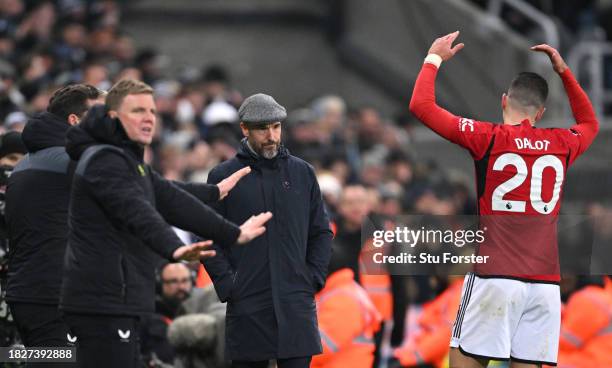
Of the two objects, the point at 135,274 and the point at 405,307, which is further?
Answer: the point at 405,307

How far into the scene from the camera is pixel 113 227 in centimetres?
716

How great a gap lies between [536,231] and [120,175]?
2701 mm

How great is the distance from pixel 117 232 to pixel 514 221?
8.29 feet

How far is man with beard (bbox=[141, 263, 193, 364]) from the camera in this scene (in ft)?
34.6

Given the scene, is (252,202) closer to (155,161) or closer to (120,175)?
(120,175)

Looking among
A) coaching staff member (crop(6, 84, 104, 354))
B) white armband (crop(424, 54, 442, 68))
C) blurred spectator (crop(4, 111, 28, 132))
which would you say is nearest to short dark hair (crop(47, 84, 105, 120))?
coaching staff member (crop(6, 84, 104, 354))

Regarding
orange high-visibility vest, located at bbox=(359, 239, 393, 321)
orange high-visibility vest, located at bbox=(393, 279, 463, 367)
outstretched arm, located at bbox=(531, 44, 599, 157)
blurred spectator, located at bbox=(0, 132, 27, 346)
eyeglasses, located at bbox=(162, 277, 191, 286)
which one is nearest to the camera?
outstretched arm, located at bbox=(531, 44, 599, 157)

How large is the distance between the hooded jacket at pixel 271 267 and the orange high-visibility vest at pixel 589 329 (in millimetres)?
3223

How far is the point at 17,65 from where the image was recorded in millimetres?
15945

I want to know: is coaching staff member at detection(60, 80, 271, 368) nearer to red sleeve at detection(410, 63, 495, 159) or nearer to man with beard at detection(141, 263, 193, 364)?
red sleeve at detection(410, 63, 495, 159)

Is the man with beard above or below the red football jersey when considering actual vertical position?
below

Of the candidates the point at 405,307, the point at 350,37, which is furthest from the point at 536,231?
the point at 350,37

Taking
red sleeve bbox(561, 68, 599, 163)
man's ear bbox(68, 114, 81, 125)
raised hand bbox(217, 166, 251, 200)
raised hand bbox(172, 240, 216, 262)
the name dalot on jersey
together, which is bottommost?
raised hand bbox(172, 240, 216, 262)

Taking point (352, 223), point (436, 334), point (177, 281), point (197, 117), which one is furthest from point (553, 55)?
point (197, 117)
